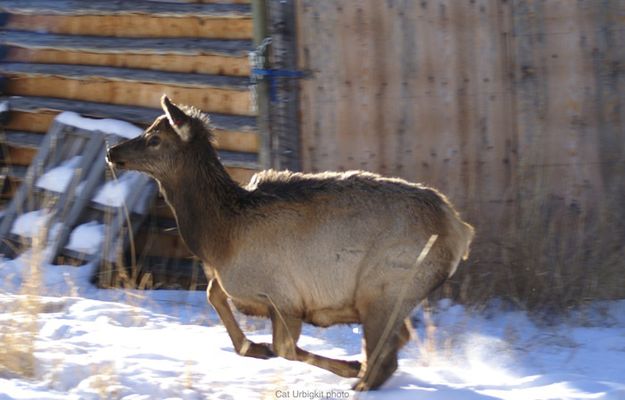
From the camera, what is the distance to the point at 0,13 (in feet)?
38.6

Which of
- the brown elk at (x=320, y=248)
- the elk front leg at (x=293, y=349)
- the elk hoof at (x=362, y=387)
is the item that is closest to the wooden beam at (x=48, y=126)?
the brown elk at (x=320, y=248)

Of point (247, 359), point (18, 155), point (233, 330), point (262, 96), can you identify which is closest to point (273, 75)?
point (262, 96)

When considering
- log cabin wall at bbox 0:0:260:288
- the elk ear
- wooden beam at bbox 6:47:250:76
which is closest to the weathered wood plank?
log cabin wall at bbox 0:0:260:288

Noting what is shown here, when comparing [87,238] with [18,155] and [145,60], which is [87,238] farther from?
[18,155]

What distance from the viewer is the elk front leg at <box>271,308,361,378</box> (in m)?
6.66

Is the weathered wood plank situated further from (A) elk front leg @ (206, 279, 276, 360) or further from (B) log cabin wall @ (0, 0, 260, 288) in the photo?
(A) elk front leg @ (206, 279, 276, 360)

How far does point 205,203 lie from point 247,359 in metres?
1.08

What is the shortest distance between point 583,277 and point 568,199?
0.79 metres

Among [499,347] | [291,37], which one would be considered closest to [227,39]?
[291,37]

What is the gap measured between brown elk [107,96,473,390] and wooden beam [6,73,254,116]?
3009 millimetres

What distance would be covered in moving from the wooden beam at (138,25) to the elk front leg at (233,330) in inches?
143

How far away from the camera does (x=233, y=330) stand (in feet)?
23.1

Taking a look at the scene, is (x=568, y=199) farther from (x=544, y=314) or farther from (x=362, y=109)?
(x=362, y=109)

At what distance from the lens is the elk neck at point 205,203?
22.7 ft
